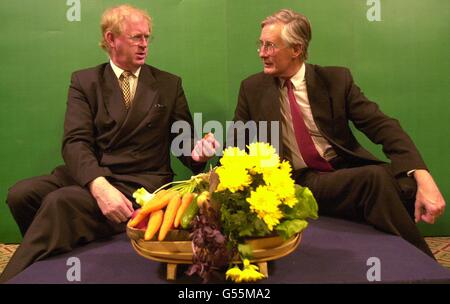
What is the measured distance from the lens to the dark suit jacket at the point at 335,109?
238 cm

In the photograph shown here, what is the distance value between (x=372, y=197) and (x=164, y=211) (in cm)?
97

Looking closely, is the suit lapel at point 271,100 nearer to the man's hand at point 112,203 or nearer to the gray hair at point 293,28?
the gray hair at point 293,28

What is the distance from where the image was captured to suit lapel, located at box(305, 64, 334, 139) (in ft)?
8.00

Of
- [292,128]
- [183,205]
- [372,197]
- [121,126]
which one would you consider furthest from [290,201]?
[121,126]

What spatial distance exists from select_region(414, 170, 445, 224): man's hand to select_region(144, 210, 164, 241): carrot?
42.7 inches

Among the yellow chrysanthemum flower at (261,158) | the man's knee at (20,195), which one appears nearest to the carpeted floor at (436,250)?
the man's knee at (20,195)

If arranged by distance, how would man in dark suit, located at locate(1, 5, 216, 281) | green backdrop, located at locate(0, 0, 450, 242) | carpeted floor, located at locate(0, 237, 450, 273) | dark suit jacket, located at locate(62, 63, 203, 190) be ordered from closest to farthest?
man in dark suit, located at locate(1, 5, 216, 281), dark suit jacket, located at locate(62, 63, 203, 190), carpeted floor, located at locate(0, 237, 450, 273), green backdrop, located at locate(0, 0, 450, 242)

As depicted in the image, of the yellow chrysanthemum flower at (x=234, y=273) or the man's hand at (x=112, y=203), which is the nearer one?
the yellow chrysanthemum flower at (x=234, y=273)

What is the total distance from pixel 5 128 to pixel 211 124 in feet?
4.09

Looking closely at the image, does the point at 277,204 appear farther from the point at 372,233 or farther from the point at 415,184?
the point at 415,184

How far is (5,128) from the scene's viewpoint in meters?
2.91

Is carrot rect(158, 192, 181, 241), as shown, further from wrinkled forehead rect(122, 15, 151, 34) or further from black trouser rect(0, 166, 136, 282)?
wrinkled forehead rect(122, 15, 151, 34)

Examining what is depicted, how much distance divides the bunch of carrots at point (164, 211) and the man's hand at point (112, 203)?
0.25 meters

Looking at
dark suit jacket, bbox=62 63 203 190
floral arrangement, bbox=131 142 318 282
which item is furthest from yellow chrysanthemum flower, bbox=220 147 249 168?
dark suit jacket, bbox=62 63 203 190
